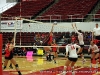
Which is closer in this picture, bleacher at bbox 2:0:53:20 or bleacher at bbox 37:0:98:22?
bleacher at bbox 37:0:98:22

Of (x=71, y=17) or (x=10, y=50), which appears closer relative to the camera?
(x=10, y=50)

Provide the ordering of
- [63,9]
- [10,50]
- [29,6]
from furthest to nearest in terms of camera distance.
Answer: [29,6], [63,9], [10,50]

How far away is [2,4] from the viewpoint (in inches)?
1421

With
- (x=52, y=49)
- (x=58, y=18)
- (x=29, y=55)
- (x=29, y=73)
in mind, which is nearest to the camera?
A: (x=29, y=73)

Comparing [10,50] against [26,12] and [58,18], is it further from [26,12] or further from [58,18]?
[26,12]

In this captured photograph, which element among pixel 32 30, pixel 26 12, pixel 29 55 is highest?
pixel 26 12

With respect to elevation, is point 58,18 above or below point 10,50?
above

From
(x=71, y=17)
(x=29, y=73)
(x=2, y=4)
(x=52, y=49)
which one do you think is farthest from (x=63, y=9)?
(x=29, y=73)

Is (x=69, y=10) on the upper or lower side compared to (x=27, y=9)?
lower

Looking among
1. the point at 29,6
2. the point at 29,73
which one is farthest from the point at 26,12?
the point at 29,73

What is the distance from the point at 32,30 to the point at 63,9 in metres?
5.70

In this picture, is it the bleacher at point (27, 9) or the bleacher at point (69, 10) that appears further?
the bleacher at point (27, 9)

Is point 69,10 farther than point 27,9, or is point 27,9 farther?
point 27,9

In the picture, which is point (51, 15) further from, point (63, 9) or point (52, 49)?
point (52, 49)
